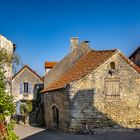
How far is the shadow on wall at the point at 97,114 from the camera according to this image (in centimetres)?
2138

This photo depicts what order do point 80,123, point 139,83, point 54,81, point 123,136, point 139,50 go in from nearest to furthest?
point 123,136
point 80,123
point 139,83
point 54,81
point 139,50

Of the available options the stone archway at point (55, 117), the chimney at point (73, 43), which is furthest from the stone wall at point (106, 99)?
the chimney at point (73, 43)

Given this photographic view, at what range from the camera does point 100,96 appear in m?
22.0

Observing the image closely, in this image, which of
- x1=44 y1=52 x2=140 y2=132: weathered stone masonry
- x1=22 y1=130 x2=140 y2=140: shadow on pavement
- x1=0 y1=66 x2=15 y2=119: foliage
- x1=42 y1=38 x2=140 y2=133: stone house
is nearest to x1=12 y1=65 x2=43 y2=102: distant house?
x1=42 y1=38 x2=140 y2=133: stone house

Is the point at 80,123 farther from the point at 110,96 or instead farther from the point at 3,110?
the point at 3,110

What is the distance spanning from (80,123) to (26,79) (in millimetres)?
17992

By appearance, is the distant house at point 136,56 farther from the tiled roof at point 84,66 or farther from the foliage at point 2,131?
the foliage at point 2,131

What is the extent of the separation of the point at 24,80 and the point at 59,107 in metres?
15.6

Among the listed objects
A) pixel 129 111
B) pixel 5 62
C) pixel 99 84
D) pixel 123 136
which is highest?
pixel 5 62

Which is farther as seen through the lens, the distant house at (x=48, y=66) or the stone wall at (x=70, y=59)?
the distant house at (x=48, y=66)

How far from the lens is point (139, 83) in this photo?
22859 millimetres

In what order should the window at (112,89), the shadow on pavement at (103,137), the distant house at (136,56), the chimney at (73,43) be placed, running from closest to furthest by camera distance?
the shadow on pavement at (103,137), the window at (112,89), the chimney at (73,43), the distant house at (136,56)

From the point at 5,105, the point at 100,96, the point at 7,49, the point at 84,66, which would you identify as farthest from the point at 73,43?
the point at 5,105

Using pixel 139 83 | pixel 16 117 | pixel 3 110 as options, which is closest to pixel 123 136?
pixel 139 83
